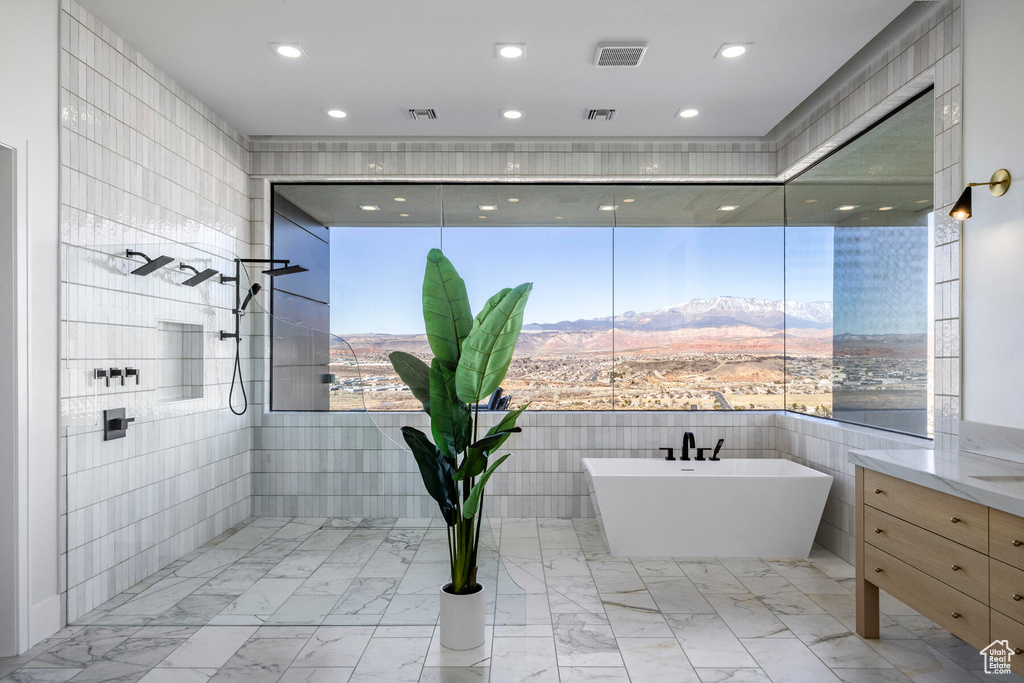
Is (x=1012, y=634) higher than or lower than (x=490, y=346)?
lower

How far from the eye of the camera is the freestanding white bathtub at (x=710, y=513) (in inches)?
155

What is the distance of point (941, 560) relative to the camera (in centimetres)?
234

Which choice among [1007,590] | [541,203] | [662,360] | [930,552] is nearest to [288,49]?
[541,203]

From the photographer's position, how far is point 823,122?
4.18 metres

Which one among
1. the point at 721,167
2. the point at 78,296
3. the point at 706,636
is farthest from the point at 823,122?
the point at 78,296

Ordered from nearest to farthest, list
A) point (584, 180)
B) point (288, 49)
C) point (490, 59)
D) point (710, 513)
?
point (288, 49) < point (490, 59) < point (710, 513) < point (584, 180)

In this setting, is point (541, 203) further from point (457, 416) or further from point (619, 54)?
point (457, 416)

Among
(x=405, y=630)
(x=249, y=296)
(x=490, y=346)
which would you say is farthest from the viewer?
(x=249, y=296)

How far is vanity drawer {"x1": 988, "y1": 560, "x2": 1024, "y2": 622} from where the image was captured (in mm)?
1978

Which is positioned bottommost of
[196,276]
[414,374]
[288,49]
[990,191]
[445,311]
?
[414,374]

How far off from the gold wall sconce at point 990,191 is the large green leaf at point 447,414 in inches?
86.4

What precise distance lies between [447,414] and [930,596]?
1.91 metres

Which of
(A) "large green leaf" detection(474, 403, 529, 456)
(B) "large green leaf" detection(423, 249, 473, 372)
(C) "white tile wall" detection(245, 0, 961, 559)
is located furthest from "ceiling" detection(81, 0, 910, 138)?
(A) "large green leaf" detection(474, 403, 529, 456)

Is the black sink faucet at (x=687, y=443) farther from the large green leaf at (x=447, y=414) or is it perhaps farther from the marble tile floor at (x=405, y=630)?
the large green leaf at (x=447, y=414)
